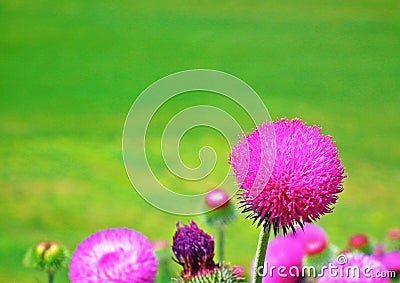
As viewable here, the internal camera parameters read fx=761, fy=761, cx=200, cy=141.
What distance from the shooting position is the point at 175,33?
4012 millimetres

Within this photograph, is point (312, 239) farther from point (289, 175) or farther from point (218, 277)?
point (289, 175)

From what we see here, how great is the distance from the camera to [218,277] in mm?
643

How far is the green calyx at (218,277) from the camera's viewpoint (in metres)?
0.64

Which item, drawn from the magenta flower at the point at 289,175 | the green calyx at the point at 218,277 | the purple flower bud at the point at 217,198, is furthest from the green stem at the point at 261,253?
the purple flower bud at the point at 217,198

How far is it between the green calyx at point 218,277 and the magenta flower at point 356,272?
8 cm

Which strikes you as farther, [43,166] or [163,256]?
[43,166]

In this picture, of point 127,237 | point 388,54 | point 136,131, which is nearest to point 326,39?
point 388,54

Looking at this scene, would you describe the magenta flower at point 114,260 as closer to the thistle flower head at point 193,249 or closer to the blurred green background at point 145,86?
the thistle flower head at point 193,249

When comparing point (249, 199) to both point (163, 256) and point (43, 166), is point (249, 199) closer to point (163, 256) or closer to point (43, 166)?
point (163, 256)

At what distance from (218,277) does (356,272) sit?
4.6 inches

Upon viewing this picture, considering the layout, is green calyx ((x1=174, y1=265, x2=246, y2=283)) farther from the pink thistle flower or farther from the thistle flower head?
the pink thistle flower

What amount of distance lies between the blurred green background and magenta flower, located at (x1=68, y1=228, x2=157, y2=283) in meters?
1.59

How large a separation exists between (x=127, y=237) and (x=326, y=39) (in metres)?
3.38

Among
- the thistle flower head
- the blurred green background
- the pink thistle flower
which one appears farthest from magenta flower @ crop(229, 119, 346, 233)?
the blurred green background
